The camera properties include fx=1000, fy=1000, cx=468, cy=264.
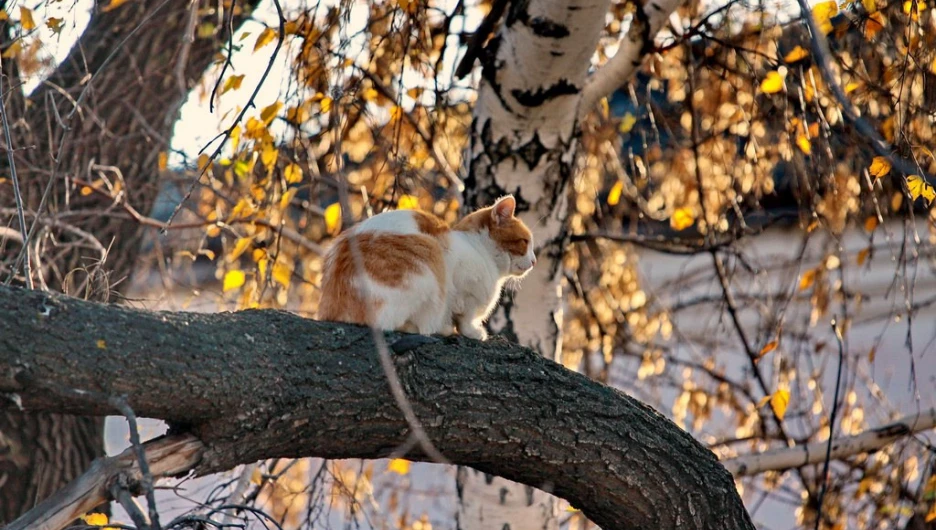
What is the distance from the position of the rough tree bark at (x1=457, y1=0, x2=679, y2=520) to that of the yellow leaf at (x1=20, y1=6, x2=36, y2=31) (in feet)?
3.75

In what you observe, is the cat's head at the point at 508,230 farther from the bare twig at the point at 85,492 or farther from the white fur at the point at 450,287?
the bare twig at the point at 85,492

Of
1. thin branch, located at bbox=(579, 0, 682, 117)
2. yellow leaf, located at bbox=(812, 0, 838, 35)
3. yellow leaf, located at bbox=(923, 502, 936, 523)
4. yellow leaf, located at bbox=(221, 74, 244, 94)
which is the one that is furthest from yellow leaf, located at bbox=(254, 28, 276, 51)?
yellow leaf, located at bbox=(923, 502, 936, 523)

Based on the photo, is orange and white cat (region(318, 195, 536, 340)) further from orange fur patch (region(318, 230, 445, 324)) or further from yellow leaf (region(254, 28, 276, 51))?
yellow leaf (region(254, 28, 276, 51))

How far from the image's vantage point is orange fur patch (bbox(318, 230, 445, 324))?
6.81 ft

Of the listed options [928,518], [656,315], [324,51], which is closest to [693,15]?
[656,315]

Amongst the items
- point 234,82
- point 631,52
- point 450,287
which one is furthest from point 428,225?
point 631,52

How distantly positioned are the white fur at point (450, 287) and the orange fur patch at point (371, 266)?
2 centimetres

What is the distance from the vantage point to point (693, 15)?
3.63 m

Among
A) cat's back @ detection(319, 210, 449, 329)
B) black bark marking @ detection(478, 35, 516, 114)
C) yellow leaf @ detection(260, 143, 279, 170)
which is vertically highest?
black bark marking @ detection(478, 35, 516, 114)

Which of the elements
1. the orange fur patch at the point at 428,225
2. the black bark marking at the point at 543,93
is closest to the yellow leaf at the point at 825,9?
the black bark marking at the point at 543,93

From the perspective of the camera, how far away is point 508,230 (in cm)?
257

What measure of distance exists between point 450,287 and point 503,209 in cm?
29

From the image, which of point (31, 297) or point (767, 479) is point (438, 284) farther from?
point (767, 479)

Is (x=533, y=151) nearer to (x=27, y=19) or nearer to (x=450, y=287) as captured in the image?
(x=450, y=287)
